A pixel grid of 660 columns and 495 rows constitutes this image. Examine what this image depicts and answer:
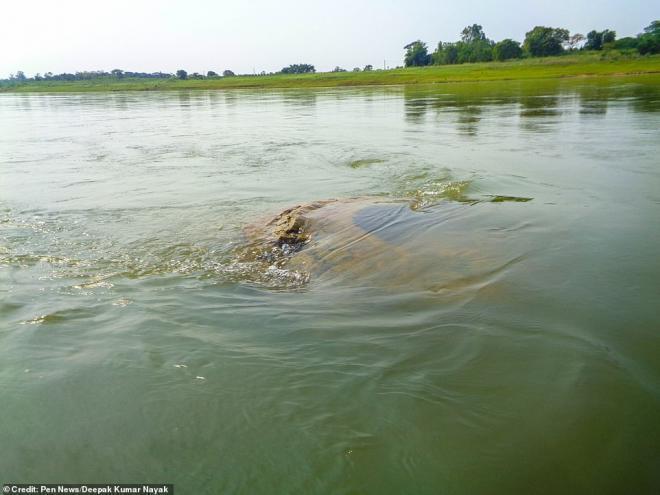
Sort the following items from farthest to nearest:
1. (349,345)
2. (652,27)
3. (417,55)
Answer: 1. (417,55)
2. (652,27)
3. (349,345)

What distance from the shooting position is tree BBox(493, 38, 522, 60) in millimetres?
93625

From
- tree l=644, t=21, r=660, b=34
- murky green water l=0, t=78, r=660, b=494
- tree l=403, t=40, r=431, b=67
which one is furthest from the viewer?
tree l=403, t=40, r=431, b=67

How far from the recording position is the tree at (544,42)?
301 feet

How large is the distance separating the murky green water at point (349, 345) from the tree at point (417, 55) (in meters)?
124

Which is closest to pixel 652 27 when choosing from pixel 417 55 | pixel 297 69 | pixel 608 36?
pixel 608 36

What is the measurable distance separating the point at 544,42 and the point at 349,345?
105 meters

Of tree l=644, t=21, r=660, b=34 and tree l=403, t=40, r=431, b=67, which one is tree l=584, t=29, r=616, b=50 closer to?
tree l=644, t=21, r=660, b=34

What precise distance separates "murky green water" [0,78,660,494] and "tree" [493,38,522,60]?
3796 inches

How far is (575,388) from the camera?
303 cm

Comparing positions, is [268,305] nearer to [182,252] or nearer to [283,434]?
[283,434]

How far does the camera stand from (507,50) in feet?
307

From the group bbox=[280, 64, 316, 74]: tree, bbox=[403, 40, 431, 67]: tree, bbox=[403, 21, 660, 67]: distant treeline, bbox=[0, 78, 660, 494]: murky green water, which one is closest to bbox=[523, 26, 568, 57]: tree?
bbox=[403, 21, 660, 67]: distant treeline

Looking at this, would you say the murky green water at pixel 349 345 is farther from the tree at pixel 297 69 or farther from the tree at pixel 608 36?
the tree at pixel 297 69

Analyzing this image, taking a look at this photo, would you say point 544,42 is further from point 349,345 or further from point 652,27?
point 349,345
